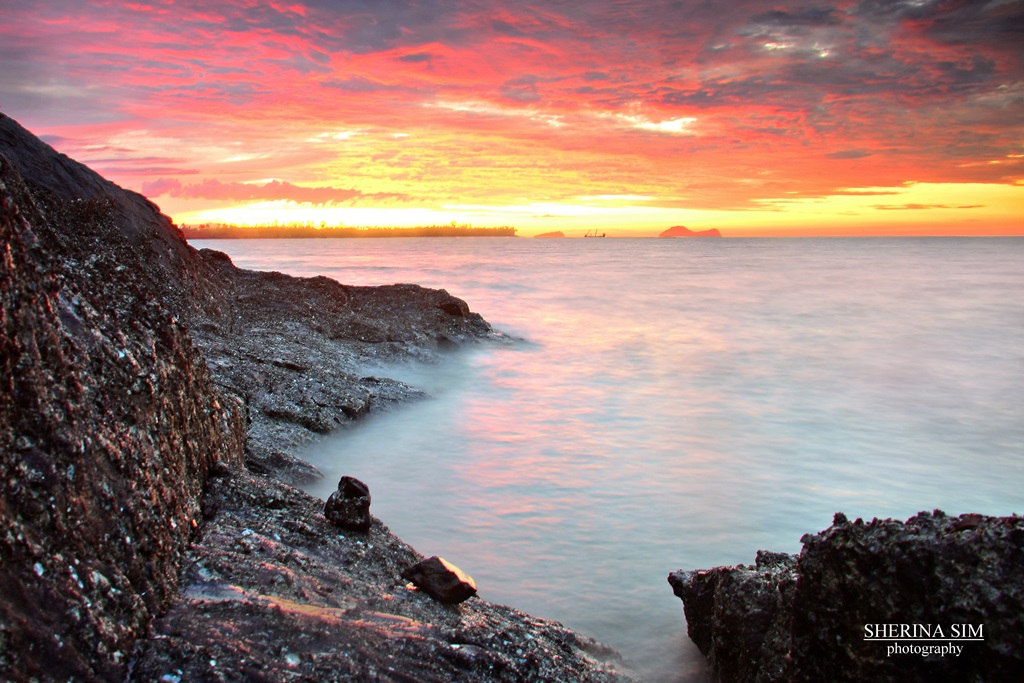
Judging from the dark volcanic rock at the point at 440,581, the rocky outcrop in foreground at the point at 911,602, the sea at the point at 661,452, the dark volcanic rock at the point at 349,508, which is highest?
the rocky outcrop in foreground at the point at 911,602

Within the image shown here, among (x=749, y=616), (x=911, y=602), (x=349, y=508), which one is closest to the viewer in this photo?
(x=911, y=602)

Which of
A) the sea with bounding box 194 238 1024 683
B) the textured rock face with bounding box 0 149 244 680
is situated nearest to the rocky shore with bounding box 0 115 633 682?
the textured rock face with bounding box 0 149 244 680

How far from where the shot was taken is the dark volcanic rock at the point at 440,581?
12.4 feet

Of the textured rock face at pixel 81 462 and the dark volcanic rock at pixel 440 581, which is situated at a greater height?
the textured rock face at pixel 81 462

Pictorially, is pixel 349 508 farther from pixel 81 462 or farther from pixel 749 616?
pixel 749 616

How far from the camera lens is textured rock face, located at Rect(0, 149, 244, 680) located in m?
2.20

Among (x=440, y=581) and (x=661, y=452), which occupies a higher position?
(x=440, y=581)

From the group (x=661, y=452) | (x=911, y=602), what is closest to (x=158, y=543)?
(x=911, y=602)

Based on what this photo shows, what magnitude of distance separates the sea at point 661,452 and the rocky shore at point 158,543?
4.02 ft

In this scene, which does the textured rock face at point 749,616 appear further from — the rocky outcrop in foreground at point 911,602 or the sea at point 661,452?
the sea at point 661,452

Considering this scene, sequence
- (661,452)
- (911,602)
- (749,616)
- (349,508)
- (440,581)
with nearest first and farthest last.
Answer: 1. (911,602)
2. (749,616)
3. (440,581)
4. (349,508)
5. (661,452)

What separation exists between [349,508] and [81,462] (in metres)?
1.82

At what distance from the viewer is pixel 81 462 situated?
2.62 metres

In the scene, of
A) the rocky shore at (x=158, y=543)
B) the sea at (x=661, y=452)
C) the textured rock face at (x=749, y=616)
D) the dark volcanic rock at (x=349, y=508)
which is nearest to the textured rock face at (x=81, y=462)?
the rocky shore at (x=158, y=543)
